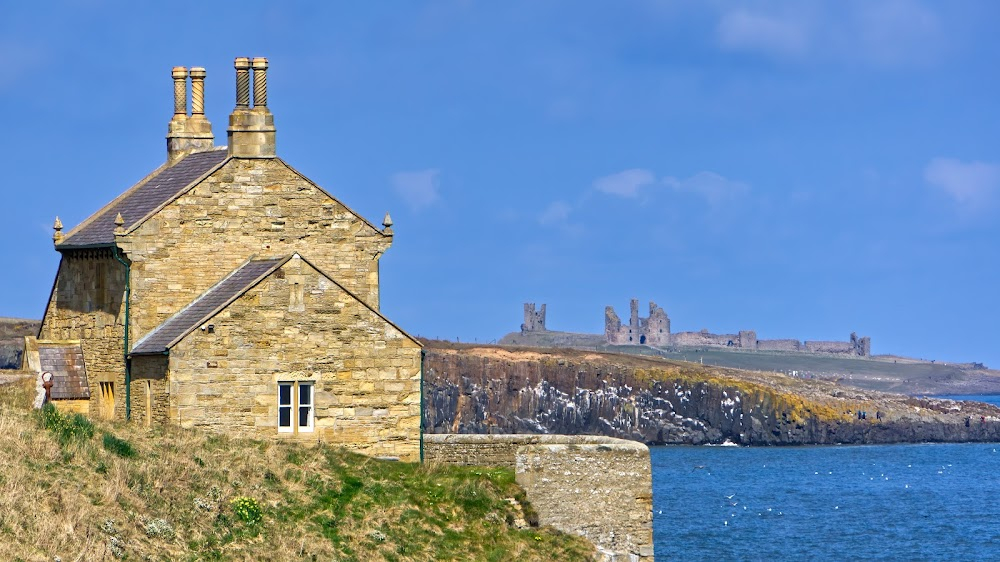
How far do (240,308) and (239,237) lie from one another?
3884 mm

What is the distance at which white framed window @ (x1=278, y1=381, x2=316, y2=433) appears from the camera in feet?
113

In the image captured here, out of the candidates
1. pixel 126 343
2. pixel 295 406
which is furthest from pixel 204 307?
pixel 295 406

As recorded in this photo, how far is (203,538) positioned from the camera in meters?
27.8

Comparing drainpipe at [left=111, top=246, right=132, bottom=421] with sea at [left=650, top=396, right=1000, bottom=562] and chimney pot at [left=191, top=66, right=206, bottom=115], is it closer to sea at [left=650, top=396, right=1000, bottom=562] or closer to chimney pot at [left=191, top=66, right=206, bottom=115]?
chimney pot at [left=191, top=66, right=206, bottom=115]

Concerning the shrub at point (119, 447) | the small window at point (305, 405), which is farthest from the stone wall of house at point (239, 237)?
the shrub at point (119, 447)

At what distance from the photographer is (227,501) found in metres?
29.6

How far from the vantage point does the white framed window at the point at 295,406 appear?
1356 inches

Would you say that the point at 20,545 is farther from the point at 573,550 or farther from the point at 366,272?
the point at 366,272

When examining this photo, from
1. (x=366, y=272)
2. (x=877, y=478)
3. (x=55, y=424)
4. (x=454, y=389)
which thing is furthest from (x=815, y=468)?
(x=55, y=424)

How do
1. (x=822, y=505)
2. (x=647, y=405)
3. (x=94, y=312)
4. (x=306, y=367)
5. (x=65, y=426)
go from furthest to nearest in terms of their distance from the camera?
(x=647, y=405)
(x=822, y=505)
(x=94, y=312)
(x=306, y=367)
(x=65, y=426)

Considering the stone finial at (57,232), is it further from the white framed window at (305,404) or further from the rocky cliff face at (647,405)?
the rocky cliff face at (647,405)

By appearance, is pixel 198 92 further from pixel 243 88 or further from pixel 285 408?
pixel 285 408

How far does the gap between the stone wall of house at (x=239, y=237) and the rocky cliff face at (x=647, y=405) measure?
8969cm

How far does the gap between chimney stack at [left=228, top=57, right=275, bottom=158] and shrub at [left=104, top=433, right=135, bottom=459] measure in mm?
8991
